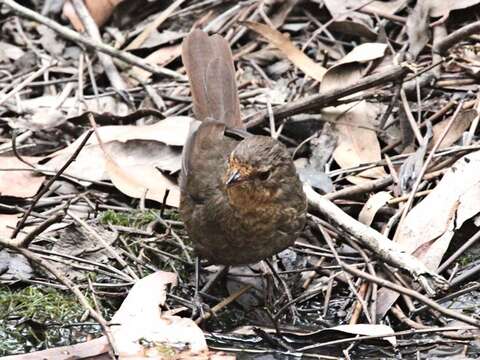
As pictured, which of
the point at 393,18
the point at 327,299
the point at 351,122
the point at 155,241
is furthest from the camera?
the point at 393,18

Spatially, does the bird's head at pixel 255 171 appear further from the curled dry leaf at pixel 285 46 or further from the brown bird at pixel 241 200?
the curled dry leaf at pixel 285 46

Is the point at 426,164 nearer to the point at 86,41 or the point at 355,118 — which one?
the point at 355,118

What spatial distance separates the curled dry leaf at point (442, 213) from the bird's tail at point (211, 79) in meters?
1.05

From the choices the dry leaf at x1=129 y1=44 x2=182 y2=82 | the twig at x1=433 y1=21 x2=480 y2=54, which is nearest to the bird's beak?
the twig at x1=433 y1=21 x2=480 y2=54

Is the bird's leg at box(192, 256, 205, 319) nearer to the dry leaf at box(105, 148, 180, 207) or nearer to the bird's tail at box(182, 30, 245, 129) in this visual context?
the dry leaf at box(105, 148, 180, 207)

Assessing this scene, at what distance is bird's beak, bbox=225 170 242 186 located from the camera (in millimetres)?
4111

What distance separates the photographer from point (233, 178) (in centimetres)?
412

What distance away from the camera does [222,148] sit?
4.66 meters

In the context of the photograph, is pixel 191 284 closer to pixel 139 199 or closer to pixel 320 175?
pixel 139 199

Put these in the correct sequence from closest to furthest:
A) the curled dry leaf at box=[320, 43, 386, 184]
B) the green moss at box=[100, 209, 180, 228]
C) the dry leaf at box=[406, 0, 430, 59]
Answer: the green moss at box=[100, 209, 180, 228] < the curled dry leaf at box=[320, 43, 386, 184] < the dry leaf at box=[406, 0, 430, 59]

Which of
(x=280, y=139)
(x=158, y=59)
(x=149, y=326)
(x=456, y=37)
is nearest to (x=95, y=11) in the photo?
(x=158, y=59)

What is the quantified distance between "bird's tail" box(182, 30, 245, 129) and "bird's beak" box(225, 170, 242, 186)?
89 centimetres

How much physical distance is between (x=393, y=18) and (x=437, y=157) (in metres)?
1.36

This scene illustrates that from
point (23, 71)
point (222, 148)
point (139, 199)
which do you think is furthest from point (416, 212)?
point (23, 71)
